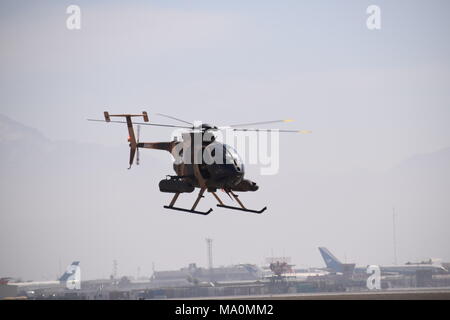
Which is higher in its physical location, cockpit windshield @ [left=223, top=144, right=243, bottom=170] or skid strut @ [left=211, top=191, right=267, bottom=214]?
cockpit windshield @ [left=223, top=144, right=243, bottom=170]

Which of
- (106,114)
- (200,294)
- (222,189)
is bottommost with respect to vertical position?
(200,294)

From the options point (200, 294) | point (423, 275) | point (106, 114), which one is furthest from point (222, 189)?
point (423, 275)

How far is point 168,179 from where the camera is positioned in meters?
49.2

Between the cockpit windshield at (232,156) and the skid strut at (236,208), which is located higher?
the cockpit windshield at (232,156)

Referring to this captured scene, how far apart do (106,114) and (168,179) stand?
519cm

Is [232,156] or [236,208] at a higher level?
[232,156]

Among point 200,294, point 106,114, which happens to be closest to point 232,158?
point 106,114
